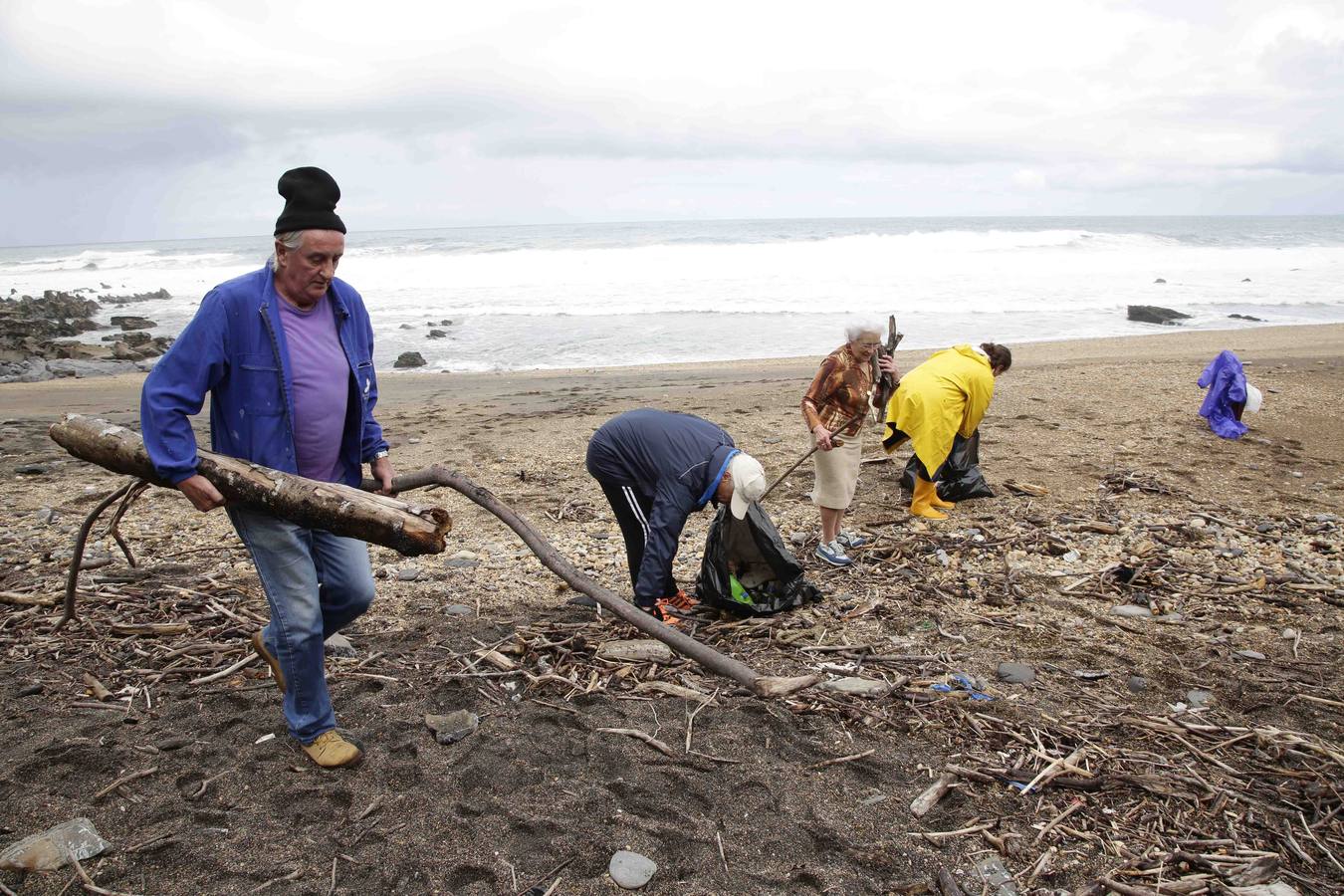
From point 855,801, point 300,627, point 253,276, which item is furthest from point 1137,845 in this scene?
point 253,276

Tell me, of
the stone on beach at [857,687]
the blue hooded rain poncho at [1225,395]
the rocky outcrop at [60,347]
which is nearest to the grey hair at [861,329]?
A: the stone on beach at [857,687]

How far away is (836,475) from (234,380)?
12.3 feet

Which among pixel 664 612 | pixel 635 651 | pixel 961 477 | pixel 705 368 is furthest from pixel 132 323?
pixel 635 651

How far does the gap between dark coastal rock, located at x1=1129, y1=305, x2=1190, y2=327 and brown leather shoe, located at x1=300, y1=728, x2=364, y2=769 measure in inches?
926

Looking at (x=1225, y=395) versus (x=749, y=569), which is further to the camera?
(x=1225, y=395)

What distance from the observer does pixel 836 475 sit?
18.5 ft

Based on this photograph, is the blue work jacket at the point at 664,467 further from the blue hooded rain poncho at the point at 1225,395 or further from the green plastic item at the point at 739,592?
the blue hooded rain poncho at the point at 1225,395

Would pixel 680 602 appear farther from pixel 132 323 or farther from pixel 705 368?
pixel 132 323

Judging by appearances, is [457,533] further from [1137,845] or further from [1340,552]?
[1340,552]

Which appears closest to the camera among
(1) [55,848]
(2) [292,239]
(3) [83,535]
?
(1) [55,848]

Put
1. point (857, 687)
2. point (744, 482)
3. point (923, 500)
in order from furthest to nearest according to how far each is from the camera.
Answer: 1. point (923, 500)
2. point (744, 482)
3. point (857, 687)

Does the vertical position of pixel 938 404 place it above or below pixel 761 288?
below

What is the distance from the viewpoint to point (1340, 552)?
546 cm

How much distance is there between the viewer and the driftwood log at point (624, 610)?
3.44 meters
